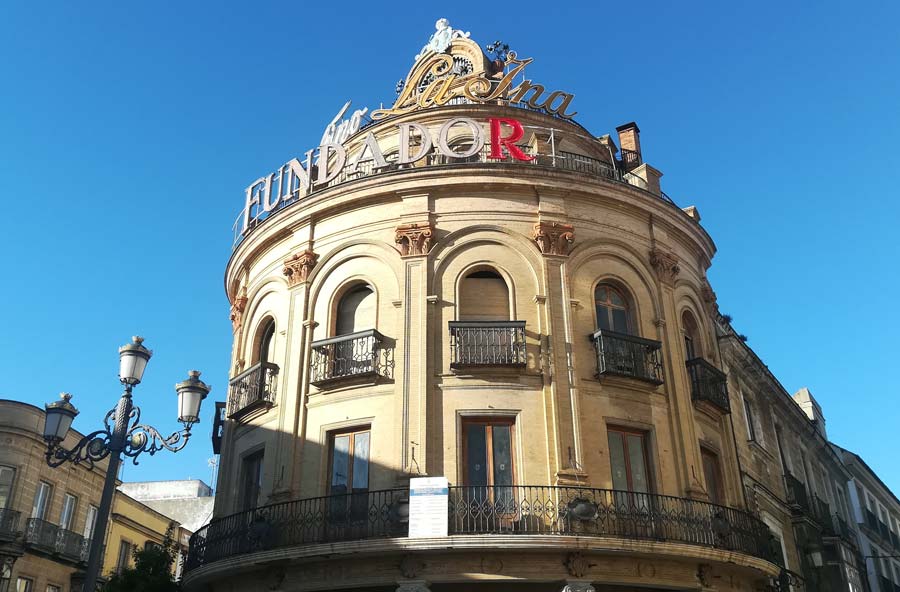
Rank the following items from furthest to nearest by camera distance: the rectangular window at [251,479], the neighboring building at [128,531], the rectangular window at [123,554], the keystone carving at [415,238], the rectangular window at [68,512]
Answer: the rectangular window at [123,554], the neighboring building at [128,531], the rectangular window at [68,512], the rectangular window at [251,479], the keystone carving at [415,238]

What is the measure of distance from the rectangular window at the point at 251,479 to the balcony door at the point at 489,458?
5584 mm

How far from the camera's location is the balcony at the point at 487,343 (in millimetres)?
18016

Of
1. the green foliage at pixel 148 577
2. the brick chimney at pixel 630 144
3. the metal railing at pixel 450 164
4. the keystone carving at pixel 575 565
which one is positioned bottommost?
the keystone carving at pixel 575 565

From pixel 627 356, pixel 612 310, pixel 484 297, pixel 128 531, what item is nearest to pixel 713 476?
pixel 627 356

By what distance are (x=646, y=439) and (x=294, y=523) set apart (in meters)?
8.10

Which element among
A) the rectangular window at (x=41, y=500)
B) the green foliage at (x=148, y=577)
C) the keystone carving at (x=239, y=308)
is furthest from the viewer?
the rectangular window at (x=41, y=500)

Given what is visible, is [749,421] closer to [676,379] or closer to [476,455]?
[676,379]

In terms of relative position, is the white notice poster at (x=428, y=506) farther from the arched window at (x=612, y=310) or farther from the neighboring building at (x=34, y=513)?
the neighboring building at (x=34, y=513)

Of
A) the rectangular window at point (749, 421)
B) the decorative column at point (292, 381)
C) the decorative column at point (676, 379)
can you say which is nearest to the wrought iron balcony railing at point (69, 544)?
the decorative column at point (292, 381)

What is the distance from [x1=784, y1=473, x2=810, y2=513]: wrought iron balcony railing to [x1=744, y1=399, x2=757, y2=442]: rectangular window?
252 centimetres

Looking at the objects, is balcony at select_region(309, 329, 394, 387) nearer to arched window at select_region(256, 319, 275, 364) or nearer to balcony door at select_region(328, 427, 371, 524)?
balcony door at select_region(328, 427, 371, 524)

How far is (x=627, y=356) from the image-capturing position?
1891 centimetres

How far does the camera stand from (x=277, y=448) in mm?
19078

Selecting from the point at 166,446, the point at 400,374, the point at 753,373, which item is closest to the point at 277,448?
the point at 400,374
